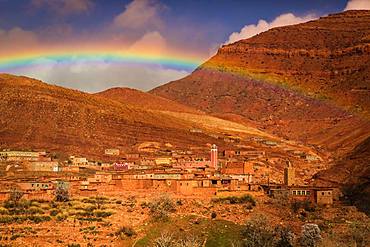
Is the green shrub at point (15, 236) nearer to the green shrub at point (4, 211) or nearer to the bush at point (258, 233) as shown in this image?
the green shrub at point (4, 211)

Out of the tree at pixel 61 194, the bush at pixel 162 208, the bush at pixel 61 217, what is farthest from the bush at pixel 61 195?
the bush at pixel 162 208

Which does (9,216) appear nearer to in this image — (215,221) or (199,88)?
(215,221)

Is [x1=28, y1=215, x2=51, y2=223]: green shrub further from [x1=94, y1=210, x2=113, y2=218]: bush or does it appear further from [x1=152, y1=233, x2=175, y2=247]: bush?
[x1=152, y1=233, x2=175, y2=247]: bush

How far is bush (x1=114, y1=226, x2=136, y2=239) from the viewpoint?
39.8 meters

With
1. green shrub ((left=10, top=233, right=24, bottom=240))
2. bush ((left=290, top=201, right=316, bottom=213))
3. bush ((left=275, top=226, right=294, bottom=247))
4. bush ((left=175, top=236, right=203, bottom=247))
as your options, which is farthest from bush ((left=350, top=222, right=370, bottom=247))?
green shrub ((left=10, top=233, right=24, bottom=240))

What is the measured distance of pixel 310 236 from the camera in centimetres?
3650

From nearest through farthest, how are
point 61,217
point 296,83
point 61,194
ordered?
point 61,217
point 61,194
point 296,83

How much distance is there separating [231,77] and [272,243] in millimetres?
132857

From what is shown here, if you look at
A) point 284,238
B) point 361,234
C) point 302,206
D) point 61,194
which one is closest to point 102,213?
point 61,194

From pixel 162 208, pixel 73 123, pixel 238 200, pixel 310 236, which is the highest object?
pixel 73 123

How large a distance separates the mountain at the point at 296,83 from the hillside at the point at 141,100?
9.24 m

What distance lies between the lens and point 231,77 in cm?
16862

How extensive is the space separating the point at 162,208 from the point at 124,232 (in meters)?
3.41

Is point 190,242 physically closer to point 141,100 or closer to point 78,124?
point 78,124
